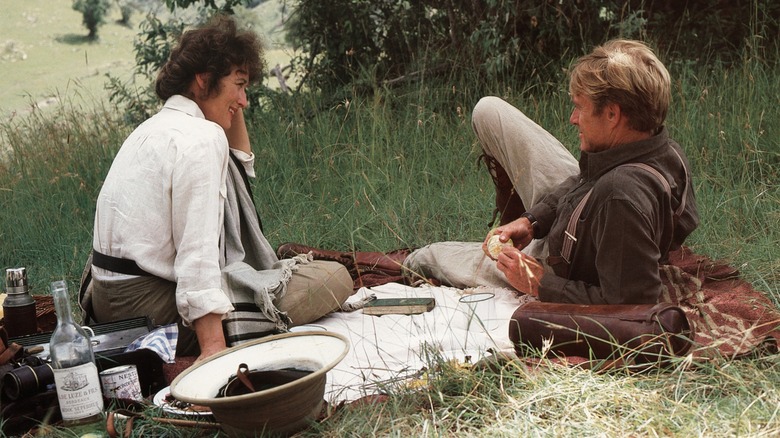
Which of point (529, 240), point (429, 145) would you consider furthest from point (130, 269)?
point (429, 145)

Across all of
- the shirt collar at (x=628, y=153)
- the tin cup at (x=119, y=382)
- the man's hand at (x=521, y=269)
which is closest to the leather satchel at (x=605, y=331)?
the man's hand at (x=521, y=269)

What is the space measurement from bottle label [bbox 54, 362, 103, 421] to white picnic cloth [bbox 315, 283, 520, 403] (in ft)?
2.75

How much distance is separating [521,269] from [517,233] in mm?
375

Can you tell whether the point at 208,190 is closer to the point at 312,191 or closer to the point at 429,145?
the point at 312,191

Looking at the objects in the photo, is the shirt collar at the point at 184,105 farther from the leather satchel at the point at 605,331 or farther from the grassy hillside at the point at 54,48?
the grassy hillside at the point at 54,48

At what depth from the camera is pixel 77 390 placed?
9.58 ft

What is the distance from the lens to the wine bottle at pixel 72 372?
9.56ft

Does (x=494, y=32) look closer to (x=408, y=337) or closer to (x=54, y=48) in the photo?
(x=408, y=337)

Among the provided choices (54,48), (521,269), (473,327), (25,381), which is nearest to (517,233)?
(521,269)

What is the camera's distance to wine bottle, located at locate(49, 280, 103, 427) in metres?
2.91

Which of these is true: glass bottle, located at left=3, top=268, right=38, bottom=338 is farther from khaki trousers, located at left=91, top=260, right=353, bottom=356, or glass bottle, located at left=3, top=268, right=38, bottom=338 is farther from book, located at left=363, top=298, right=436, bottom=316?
book, located at left=363, top=298, right=436, bottom=316

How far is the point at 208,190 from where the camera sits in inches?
132

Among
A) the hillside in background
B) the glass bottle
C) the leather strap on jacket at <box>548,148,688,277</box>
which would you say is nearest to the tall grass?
the leather strap on jacket at <box>548,148,688,277</box>

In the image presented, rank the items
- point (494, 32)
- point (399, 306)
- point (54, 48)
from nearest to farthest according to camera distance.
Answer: point (399, 306), point (494, 32), point (54, 48)
